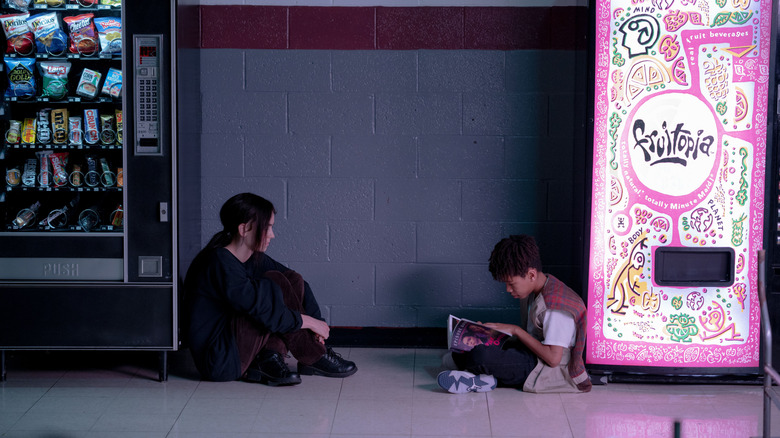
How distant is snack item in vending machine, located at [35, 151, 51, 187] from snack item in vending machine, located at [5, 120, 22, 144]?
→ 0.11 metres

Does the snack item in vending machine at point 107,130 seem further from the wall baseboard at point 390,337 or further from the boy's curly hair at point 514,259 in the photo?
the boy's curly hair at point 514,259

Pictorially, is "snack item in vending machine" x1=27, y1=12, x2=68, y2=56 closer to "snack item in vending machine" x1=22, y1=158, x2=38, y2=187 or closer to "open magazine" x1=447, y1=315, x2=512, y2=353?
"snack item in vending machine" x1=22, y1=158, x2=38, y2=187

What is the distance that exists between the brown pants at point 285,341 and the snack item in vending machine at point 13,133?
1263 mm

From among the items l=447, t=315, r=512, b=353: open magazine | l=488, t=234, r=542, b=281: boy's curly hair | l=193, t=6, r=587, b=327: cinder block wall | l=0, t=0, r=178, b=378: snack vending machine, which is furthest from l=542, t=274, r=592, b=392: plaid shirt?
l=0, t=0, r=178, b=378: snack vending machine

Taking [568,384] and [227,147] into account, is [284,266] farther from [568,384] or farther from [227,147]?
[568,384]

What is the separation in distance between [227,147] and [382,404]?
5.16 feet

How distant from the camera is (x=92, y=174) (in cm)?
348

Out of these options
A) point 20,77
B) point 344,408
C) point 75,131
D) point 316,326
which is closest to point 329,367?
point 316,326

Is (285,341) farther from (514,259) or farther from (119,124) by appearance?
(119,124)

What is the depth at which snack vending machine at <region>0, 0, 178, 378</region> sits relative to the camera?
328 centimetres

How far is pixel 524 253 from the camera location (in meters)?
3.21

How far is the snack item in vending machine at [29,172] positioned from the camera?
11.4 feet

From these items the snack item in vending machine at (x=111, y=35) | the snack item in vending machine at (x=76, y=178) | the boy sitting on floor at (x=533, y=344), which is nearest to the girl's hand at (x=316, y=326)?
the boy sitting on floor at (x=533, y=344)

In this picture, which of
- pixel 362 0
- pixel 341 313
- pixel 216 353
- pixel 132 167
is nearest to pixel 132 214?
pixel 132 167
